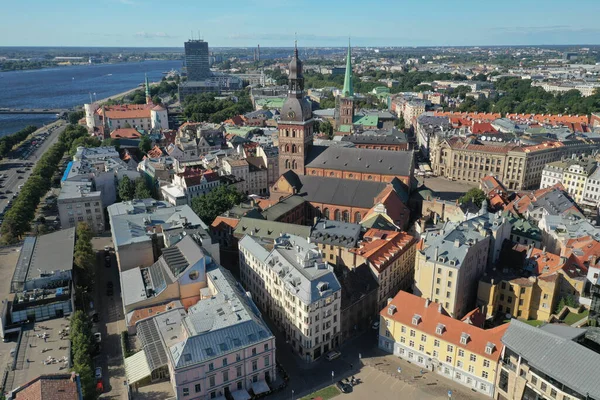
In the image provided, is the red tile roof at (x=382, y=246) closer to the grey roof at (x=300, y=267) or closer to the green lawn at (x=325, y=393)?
the grey roof at (x=300, y=267)

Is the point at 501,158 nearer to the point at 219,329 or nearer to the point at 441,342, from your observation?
the point at 441,342

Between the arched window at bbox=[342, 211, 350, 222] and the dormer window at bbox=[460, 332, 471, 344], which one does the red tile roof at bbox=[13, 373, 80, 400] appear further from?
the arched window at bbox=[342, 211, 350, 222]

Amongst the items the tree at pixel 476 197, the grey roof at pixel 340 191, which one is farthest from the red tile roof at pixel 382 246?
the tree at pixel 476 197

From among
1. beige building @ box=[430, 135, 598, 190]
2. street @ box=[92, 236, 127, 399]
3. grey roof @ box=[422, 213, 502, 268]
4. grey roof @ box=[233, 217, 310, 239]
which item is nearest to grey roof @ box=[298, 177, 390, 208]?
grey roof @ box=[233, 217, 310, 239]

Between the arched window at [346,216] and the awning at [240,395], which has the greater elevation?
the arched window at [346,216]

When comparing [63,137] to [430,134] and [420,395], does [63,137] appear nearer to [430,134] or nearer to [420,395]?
[430,134]

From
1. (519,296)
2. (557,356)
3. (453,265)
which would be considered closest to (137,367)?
(453,265)
